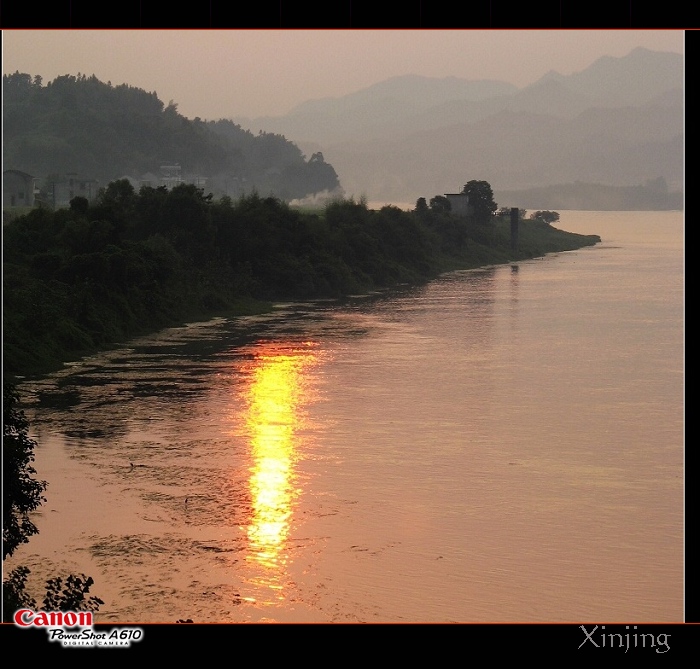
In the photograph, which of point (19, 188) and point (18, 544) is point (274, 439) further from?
point (19, 188)

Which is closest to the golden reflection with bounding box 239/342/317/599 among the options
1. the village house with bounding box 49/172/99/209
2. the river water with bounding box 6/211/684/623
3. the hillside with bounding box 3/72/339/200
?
the river water with bounding box 6/211/684/623

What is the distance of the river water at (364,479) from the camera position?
16109 millimetres

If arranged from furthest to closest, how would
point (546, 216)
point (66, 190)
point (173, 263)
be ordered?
point (546, 216) → point (66, 190) → point (173, 263)

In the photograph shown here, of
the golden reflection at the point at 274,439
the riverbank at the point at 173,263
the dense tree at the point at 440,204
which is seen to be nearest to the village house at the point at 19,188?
the riverbank at the point at 173,263

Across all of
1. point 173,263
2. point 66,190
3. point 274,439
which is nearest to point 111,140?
point 66,190

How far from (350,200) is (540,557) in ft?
212

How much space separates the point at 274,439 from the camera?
25047 mm

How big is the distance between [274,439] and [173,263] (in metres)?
24.7

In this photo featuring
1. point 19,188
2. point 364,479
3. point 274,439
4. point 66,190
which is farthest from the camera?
point 66,190

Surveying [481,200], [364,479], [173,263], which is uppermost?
[481,200]

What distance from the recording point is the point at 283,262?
192 ft

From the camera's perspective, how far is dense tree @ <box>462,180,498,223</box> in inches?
3878

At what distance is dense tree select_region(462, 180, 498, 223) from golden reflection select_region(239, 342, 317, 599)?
197 ft
